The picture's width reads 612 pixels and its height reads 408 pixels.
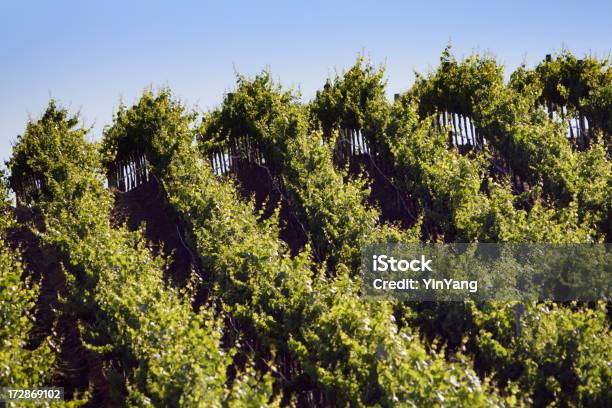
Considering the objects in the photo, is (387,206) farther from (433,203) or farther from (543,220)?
(543,220)

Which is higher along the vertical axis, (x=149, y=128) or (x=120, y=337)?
(x=149, y=128)

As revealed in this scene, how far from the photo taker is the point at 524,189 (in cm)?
2248

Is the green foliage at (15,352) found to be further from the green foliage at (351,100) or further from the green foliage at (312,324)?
the green foliage at (351,100)

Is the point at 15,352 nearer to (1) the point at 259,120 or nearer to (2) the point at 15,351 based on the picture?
(2) the point at 15,351

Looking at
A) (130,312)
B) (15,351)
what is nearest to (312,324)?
(130,312)

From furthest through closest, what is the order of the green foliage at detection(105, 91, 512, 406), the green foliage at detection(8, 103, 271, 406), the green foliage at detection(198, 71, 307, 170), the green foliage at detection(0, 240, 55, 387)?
the green foliage at detection(198, 71, 307, 170) < the green foliage at detection(0, 240, 55, 387) < the green foliage at detection(8, 103, 271, 406) < the green foliage at detection(105, 91, 512, 406)

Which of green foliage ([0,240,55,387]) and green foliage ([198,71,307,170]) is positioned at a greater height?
green foliage ([198,71,307,170])

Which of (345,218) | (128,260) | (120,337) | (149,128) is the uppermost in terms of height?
(149,128)

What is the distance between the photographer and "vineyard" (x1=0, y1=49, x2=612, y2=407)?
1104cm

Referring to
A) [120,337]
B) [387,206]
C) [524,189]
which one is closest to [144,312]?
[120,337]

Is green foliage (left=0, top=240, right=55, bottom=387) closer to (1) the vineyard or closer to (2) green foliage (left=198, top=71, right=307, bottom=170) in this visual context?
(1) the vineyard

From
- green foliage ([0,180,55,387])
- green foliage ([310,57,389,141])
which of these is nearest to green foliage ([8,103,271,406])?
green foliage ([0,180,55,387])

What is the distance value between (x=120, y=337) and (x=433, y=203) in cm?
863

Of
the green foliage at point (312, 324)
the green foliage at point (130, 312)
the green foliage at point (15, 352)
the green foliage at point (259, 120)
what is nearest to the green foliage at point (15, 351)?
the green foliage at point (15, 352)
